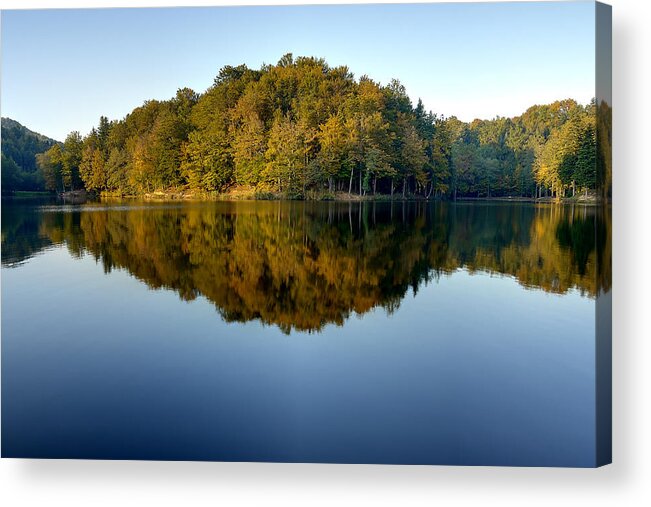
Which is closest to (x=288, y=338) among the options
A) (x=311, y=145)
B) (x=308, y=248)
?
(x=311, y=145)

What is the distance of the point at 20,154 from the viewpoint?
280 inches

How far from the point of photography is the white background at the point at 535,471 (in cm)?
516

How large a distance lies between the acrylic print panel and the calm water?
3 cm

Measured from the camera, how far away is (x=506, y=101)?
7.93 m

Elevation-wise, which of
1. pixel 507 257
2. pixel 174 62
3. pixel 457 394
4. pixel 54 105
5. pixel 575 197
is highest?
pixel 174 62

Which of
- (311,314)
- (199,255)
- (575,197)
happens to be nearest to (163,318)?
Result: (311,314)

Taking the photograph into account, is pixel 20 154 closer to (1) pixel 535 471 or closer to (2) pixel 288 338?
(2) pixel 288 338

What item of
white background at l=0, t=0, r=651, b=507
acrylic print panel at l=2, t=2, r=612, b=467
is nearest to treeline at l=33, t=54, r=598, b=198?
acrylic print panel at l=2, t=2, r=612, b=467

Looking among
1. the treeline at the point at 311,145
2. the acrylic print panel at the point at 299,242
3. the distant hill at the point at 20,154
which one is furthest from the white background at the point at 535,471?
the distant hill at the point at 20,154

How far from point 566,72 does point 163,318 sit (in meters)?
6.06

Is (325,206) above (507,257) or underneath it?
above

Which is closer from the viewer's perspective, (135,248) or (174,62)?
(174,62)

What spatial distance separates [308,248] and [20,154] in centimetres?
683

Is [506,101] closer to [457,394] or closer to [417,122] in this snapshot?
[417,122]
